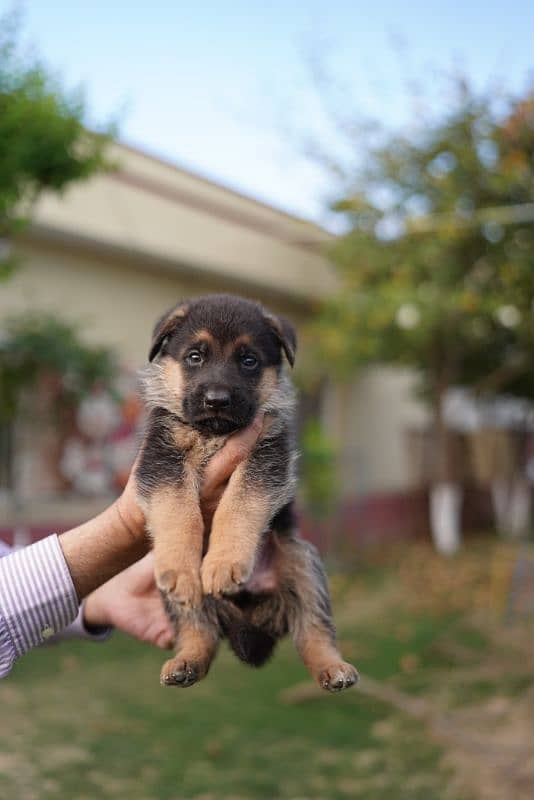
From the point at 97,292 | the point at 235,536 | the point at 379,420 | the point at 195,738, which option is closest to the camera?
the point at 235,536

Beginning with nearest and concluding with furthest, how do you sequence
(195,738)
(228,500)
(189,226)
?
(228,500)
(195,738)
(189,226)

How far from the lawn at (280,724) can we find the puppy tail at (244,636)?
3.24 meters

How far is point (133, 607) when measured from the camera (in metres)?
3.23

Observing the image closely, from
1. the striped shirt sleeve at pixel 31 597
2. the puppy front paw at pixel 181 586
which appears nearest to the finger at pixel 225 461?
the puppy front paw at pixel 181 586

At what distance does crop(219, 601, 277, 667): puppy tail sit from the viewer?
272 centimetres

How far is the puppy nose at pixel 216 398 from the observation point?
256 centimetres

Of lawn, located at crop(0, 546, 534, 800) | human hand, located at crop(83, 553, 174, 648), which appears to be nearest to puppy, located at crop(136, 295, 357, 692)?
human hand, located at crop(83, 553, 174, 648)

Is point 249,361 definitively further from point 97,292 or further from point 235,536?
point 97,292

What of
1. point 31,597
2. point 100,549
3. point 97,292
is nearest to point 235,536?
point 100,549

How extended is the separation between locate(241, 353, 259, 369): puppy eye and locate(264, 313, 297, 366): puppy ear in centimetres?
13

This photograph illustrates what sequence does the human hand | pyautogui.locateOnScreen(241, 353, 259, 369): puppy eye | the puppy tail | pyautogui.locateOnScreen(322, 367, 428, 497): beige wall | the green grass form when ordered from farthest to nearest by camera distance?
pyautogui.locateOnScreen(322, 367, 428, 497): beige wall
the green grass
the human hand
pyautogui.locateOnScreen(241, 353, 259, 369): puppy eye
the puppy tail

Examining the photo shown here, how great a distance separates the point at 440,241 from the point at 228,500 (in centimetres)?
1110

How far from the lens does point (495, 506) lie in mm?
18484

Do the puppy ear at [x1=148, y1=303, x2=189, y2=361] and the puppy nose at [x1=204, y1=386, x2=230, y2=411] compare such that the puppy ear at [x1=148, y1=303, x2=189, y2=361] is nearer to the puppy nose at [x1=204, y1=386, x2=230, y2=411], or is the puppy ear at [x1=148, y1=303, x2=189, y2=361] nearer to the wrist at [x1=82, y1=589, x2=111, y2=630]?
the puppy nose at [x1=204, y1=386, x2=230, y2=411]
